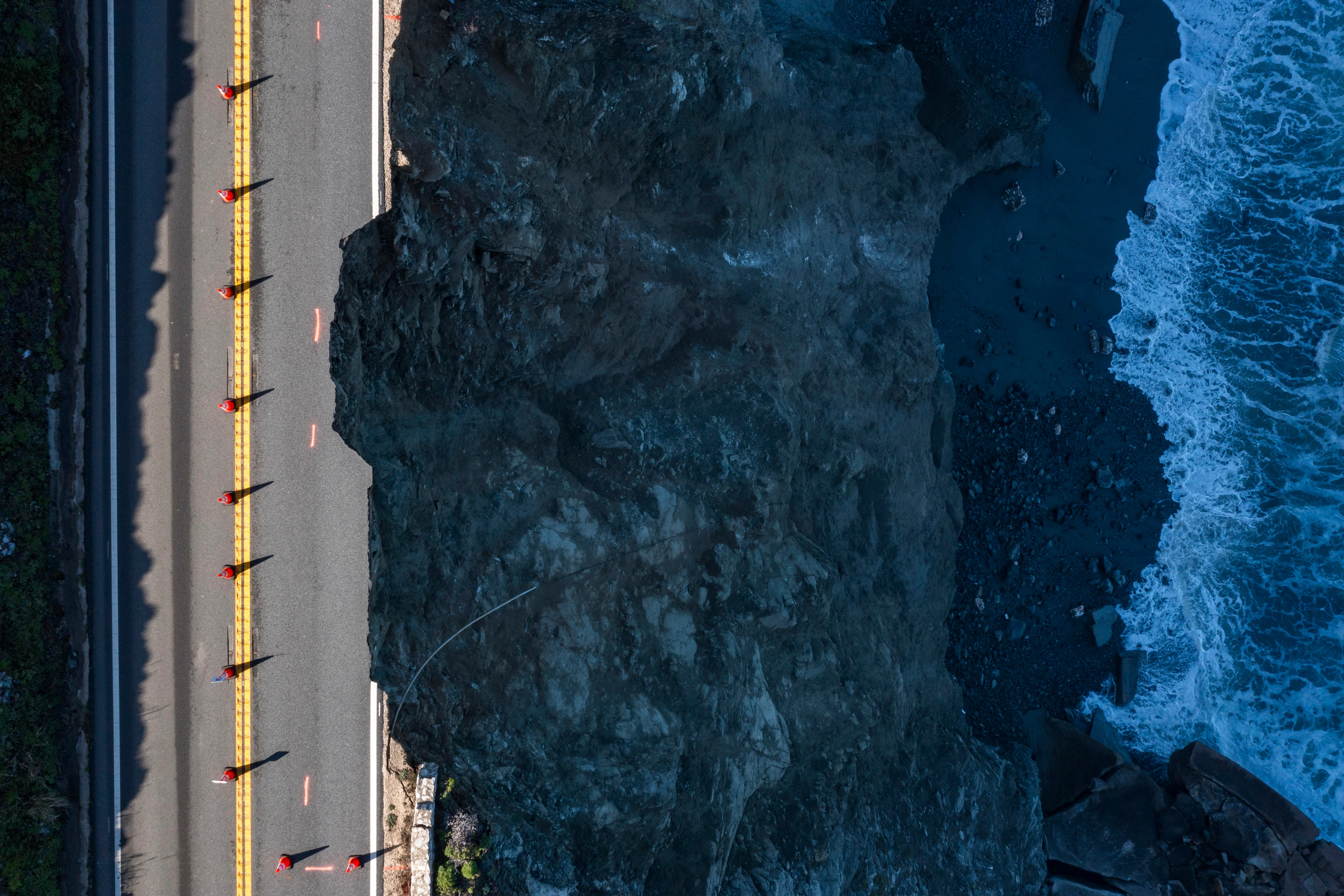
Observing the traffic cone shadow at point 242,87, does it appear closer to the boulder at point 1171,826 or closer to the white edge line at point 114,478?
the white edge line at point 114,478

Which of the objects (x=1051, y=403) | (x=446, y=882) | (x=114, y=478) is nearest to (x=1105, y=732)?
(x=1051, y=403)

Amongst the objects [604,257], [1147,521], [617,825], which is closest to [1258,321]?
[1147,521]

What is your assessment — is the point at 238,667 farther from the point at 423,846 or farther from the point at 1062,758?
the point at 1062,758

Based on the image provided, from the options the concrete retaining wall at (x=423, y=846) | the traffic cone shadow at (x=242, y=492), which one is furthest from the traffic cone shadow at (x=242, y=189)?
the concrete retaining wall at (x=423, y=846)

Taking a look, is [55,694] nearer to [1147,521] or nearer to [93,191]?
[93,191]

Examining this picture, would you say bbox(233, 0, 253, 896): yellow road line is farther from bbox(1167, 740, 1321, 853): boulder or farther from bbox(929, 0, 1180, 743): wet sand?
bbox(1167, 740, 1321, 853): boulder

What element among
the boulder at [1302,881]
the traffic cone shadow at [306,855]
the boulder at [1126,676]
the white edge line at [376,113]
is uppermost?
the white edge line at [376,113]

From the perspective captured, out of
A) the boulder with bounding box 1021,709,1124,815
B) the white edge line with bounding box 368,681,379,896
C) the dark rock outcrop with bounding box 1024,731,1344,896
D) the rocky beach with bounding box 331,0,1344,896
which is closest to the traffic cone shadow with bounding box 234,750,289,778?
the white edge line with bounding box 368,681,379,896
